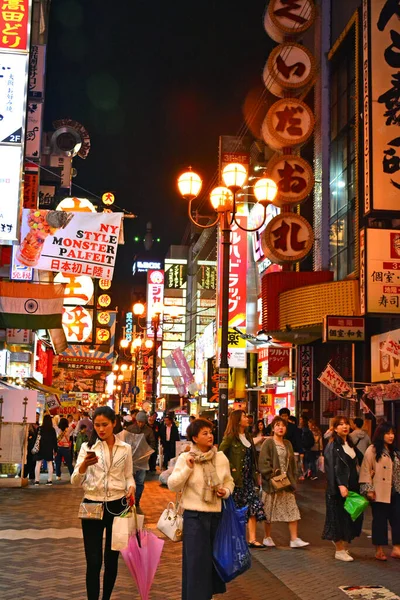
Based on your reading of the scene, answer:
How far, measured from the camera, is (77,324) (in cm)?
3972

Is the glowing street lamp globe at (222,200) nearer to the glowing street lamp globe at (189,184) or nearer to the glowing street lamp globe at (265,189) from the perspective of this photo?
the glowing street lamp globe at (189,184)

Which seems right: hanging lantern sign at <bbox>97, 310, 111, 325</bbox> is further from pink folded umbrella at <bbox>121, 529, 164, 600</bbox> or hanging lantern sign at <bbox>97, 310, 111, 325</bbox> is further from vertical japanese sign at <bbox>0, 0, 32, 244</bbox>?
pink folded umbrella at <bbox>121, 529, 164, 600</bbox>

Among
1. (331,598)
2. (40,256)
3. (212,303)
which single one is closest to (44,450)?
(40,256)

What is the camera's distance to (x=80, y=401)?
265 ft

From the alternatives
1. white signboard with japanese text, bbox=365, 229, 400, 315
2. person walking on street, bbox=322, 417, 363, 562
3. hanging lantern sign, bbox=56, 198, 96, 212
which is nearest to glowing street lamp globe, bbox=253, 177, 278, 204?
white signboard with japanese text, bbox=365, 229, 400, 315

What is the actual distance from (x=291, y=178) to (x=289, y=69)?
11.6 ft

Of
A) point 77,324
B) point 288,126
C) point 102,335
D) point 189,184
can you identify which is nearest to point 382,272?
point 189,184

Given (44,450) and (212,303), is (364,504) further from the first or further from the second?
(212,303)

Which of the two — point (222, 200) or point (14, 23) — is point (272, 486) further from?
point (14, 23)

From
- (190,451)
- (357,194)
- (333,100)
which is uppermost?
(333,100)

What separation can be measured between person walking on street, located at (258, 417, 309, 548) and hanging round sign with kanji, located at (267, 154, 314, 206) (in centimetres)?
1361

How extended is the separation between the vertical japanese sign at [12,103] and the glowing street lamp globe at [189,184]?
11.5 ft

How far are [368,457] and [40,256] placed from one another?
9718 millimetres

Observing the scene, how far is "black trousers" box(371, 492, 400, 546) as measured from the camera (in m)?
10.6
